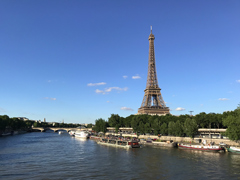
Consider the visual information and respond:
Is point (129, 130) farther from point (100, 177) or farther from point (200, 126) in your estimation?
point (100, 177)

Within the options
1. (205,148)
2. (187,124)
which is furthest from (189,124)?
(205,148)

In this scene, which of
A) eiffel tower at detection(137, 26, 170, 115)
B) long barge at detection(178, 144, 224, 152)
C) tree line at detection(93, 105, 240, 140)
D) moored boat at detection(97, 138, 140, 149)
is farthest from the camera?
eiffel tower at detection(137, 26, 170, 115)

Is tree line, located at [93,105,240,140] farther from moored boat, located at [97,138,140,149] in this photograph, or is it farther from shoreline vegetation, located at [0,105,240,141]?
→ moored boat, located at [97,138,140,149]

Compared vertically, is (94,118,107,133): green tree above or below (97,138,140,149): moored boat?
above

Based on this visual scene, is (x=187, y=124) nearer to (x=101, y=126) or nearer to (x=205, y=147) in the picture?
(x=205, y=147)

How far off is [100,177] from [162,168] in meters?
12.6

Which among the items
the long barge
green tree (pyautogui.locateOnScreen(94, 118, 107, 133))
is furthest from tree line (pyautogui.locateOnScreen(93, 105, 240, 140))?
green tree (pyautogui.locateOnScreen(94, 118, 107, 133))

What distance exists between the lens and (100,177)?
104 feet

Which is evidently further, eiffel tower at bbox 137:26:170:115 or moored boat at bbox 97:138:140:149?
eiffel tower at bbox 137:26:170:115

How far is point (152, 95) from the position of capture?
454ft

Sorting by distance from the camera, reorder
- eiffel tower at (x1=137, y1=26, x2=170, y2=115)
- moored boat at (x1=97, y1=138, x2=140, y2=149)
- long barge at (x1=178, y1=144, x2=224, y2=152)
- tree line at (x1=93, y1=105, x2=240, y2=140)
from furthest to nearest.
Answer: eiffel tower at (x1=137, y1=26, x2=170, y2=115) → moored boat at (x1=97, y1=138, x2=140, y2=149) → tree line at (x1=93, y1=105, x2=240, y2=140) → long barge at (x1=178, y1=144, x2=224, y2=152)

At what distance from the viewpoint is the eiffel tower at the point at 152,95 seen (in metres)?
130

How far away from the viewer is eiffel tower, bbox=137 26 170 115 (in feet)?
426

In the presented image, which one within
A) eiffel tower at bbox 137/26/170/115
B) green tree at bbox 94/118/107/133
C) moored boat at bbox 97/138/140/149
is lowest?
moored boat at bbox 97/138/140/149
